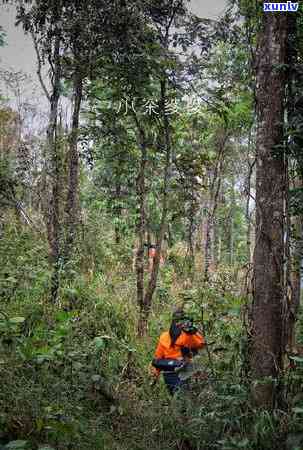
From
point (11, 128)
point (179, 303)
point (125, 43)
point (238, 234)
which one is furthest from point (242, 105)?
point (238, 234)

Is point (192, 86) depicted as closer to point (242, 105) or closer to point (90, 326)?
point (242, 105)

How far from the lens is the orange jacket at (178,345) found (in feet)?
17.4

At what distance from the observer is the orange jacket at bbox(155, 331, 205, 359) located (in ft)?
17.4

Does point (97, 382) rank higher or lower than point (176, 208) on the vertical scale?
lower

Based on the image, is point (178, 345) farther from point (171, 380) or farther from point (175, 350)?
point (171, 380)

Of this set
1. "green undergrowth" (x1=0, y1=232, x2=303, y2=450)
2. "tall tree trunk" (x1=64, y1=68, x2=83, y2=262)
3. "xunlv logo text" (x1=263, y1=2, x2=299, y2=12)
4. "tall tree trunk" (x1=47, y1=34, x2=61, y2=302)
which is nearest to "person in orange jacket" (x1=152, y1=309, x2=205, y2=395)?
"green undergrowth" (x1=0, y1=232, x2=303, y2=450)

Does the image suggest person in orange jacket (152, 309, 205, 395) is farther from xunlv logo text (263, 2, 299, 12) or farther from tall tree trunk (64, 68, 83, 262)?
xunlv logo text (263, 2, 299, 12)

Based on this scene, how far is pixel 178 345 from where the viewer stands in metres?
5.33

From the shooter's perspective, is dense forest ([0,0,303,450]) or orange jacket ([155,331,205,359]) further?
orange jacket ([155,331,205,359])

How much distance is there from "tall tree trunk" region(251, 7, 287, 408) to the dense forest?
0.01m

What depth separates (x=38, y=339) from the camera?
4977mm

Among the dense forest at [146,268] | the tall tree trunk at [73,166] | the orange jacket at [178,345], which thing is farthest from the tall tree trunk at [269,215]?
the tall tree trunk at [73,166]

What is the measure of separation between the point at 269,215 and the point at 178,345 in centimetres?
213

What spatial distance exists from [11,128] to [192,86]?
13197 millimetres
